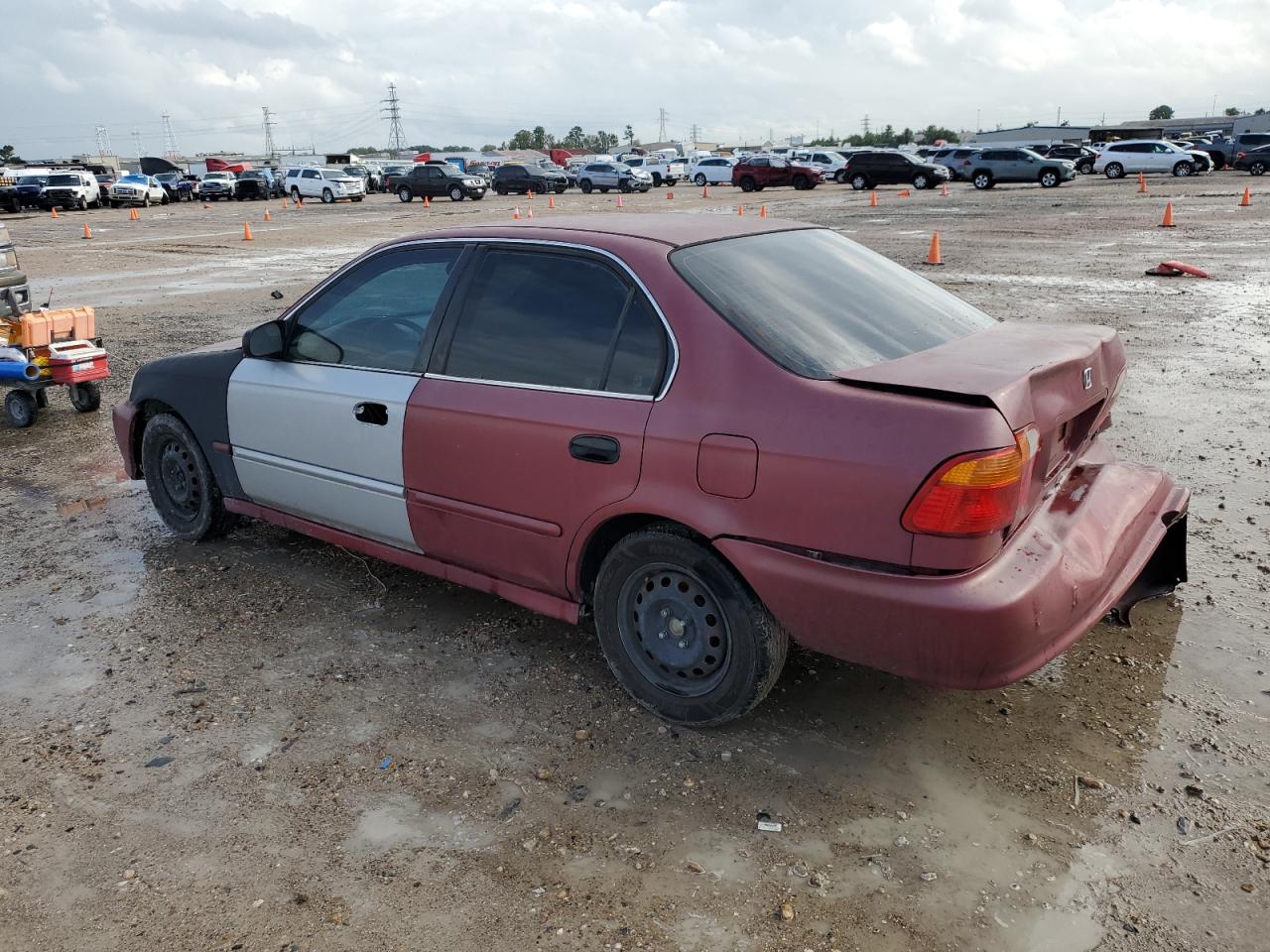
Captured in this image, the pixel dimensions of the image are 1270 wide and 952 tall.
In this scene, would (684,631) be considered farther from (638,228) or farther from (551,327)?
(638,228)

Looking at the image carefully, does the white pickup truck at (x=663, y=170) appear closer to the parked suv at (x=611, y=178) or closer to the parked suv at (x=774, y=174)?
the parked suv at (x=611, y=178)

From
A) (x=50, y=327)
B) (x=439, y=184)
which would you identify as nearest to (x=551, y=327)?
(x=50, y=327)

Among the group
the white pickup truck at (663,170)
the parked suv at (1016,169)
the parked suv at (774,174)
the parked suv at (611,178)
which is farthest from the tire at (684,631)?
the white pickup truck at (663,170)

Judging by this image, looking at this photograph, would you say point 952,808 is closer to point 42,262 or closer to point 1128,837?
point 1128,837

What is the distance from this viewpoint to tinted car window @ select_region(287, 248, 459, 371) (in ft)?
12.9

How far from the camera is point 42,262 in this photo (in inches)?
798

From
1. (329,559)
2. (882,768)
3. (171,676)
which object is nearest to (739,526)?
(882,768)

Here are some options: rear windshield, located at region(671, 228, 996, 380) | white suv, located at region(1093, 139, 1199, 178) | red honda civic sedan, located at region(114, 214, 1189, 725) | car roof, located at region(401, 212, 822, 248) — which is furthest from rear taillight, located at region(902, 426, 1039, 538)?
white suv, located at region(1093, 139, 1199, 178)

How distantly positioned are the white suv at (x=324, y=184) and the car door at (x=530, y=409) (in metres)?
43.6

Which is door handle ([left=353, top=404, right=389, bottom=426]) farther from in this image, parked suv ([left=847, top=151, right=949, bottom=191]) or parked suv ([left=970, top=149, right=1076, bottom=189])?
parked suv ([left=847, top=151, right=949, bottom=191])

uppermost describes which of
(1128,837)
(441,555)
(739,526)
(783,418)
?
(783,418)

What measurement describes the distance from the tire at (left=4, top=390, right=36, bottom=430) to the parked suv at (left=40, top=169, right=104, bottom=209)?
129ft

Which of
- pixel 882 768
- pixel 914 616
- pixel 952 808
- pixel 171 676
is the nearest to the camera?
pixel 914 616

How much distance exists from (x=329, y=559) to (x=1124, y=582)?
11.5 feet
